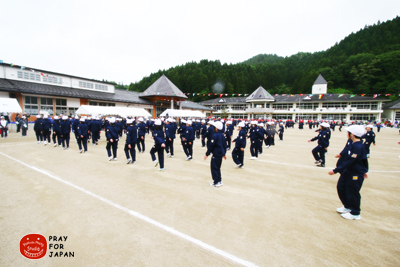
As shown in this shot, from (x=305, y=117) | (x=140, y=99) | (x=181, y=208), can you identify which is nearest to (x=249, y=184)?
(x=181, y=208)

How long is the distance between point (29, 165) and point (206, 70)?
3458 inches

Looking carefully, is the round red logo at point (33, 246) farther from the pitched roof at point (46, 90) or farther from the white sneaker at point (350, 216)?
the pitched roof at point (46, 90)

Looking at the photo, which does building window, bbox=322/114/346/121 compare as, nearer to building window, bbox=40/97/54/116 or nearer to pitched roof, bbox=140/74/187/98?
pitched roof, bbox=140/74/187/98

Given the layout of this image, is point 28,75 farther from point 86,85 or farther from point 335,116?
point 335,116

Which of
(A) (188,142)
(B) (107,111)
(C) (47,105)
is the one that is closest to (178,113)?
(B) (107,111)

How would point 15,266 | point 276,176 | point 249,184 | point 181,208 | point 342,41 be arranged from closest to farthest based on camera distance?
point 15,266, point 181,208, point 249,184, point 276,176, point 342,41

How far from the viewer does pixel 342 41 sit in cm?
8869

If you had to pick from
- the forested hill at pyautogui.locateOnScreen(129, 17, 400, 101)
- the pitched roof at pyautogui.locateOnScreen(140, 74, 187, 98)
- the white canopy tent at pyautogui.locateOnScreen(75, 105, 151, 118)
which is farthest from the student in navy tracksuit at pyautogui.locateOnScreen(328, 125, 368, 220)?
the forested hill at pyautogui.locateOnScreen(129, 17, 400, 101)

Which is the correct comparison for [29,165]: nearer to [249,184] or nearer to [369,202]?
[249,184]

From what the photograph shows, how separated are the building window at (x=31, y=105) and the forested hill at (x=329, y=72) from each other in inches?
2334

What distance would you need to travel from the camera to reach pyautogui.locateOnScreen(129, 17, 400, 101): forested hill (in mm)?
66688

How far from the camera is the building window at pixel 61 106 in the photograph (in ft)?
83.5

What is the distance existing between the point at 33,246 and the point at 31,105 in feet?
89.9

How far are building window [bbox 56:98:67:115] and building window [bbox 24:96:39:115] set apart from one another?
2.17 metres
